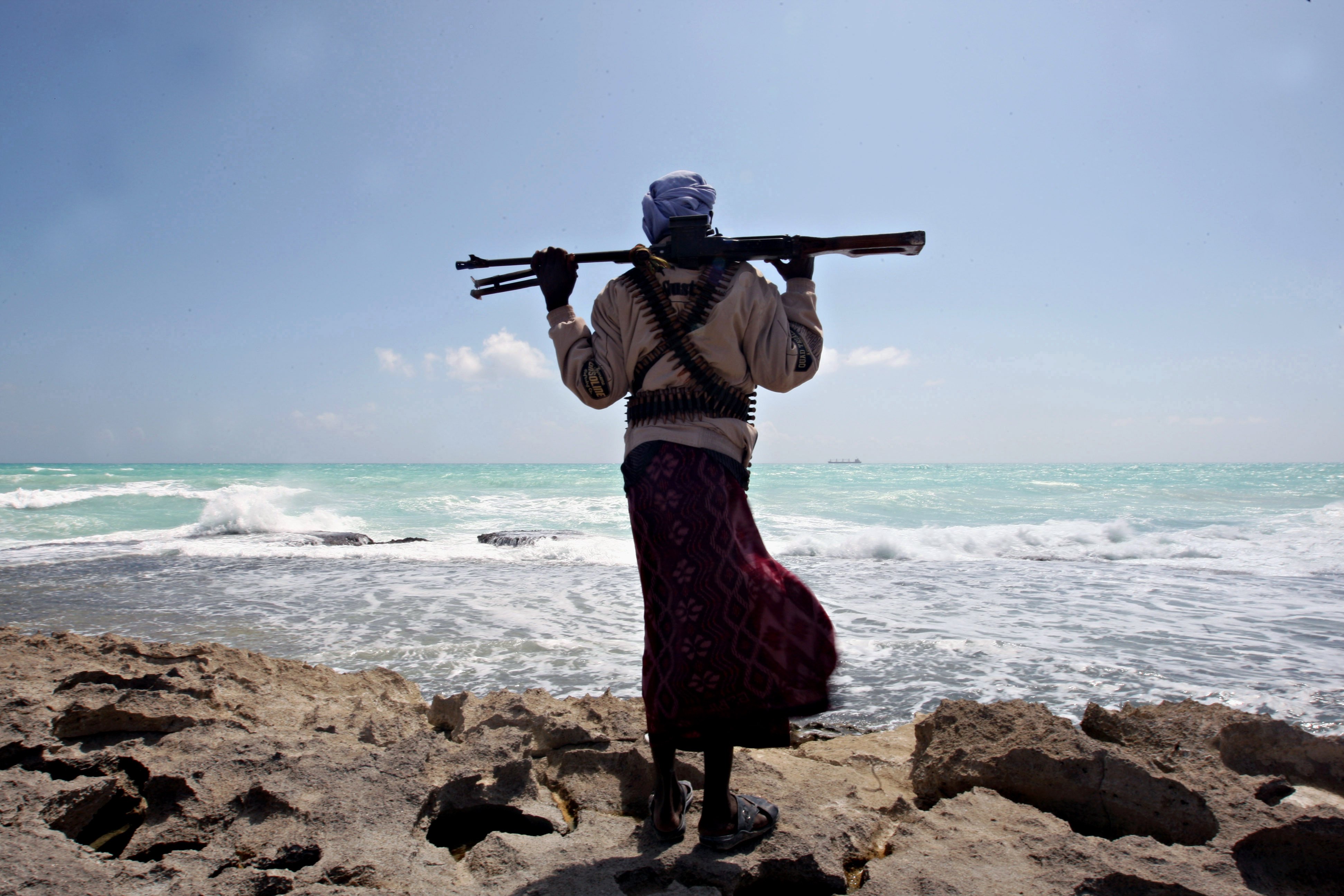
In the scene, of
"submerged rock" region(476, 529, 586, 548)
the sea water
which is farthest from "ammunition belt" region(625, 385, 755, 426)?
"submerged rock" region(476, 529, 586, 548)

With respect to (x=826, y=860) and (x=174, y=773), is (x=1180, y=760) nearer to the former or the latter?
(x=826, y=860)

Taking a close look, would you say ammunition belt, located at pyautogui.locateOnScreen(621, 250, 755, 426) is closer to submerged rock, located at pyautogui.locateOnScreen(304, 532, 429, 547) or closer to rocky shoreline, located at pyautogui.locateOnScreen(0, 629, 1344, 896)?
rocky shoreline, located at pyautogui.locateOnScreen(0, 629, 1344, 896)

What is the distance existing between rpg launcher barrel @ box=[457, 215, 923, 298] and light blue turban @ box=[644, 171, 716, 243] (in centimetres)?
3

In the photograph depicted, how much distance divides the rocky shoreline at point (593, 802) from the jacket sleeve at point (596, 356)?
3.81 ft

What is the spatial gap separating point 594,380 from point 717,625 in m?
0.74

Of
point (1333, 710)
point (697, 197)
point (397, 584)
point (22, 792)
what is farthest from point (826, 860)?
point (397, 584)

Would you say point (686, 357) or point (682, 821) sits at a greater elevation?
point (686, 357)

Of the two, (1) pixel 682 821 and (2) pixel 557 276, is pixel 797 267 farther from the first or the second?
(1) pixel 682 821

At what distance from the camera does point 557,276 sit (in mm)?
2109

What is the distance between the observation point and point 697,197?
2.02 meters

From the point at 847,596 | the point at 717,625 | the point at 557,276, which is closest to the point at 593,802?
the point at 717,625

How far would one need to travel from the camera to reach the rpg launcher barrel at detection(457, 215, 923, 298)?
1.96m

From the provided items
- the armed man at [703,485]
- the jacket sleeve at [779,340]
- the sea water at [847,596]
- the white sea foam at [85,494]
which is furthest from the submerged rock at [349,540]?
the white sea foam at [85,494]

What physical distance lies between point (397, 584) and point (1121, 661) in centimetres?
609
